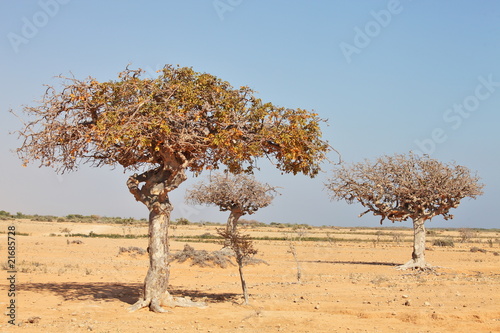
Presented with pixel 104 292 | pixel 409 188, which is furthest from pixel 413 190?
pixel 104 292

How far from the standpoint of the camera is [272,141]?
14.7 meters

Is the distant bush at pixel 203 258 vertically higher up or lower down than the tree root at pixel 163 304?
lower down

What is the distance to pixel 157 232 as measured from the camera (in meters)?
14.4

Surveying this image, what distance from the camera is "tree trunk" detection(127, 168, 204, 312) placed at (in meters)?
14.1

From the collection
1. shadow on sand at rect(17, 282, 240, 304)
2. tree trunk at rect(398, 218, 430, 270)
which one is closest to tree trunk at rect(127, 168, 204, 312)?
shadow on sand at rect(17, 282, 240, 304)

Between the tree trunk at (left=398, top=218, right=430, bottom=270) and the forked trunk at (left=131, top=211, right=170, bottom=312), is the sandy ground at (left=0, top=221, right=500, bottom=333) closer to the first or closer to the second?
the forked trunk at (left=131, top=211, right=170, bottom=312)

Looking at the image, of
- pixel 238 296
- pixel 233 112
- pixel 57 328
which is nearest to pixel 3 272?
pixel 238 296

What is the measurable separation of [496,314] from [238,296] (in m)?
7.47

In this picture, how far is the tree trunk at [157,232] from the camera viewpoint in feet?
46.3

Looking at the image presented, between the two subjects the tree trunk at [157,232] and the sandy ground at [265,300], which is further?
the tree trunk at [157,232]

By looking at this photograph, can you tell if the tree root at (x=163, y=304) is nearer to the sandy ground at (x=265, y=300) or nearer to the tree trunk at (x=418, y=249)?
the sandy ground at (x=265, y=300)

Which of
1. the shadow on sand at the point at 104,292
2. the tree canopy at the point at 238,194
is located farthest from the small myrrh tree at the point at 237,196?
the shadow on sand at the point at 104,292

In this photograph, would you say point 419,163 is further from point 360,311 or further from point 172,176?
point 172,176

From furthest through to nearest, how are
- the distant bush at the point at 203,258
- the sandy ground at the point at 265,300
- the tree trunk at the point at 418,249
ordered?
the distant bush at the point at 203,258 → the tree trunk at the point at 418,249 → the sandy ground at the point at 265,300
